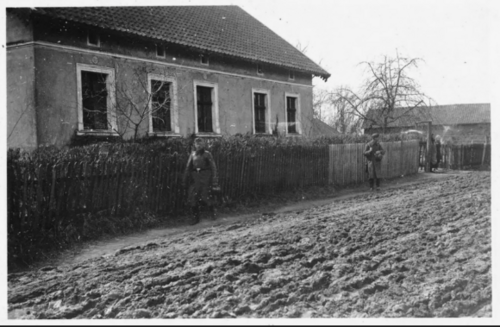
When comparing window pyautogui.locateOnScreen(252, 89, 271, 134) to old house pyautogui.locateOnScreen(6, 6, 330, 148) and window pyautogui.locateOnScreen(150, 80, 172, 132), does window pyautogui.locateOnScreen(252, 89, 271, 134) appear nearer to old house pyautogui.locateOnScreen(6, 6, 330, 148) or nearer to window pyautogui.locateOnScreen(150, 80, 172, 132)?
old house pyautogui.locateOnScreen(6, 6, 330, 148)

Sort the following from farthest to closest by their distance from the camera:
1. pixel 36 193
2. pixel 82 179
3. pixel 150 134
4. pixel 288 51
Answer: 1. pixel 288 51
2. pixel 150 134
3. pixel 82 179
4. pixel 36 193

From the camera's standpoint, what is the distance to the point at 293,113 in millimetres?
16109

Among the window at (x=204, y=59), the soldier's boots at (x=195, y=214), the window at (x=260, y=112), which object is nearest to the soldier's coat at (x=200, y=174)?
the soldier's boots at (x=195, y=214)

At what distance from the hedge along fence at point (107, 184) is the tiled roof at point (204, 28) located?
3.67m

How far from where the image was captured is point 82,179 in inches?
255

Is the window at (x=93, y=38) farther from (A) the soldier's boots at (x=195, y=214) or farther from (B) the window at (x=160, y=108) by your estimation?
(A) the soldier's boots at (x=195, y=214)

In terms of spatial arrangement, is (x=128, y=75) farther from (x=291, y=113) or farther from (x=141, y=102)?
(x=291, y=113)

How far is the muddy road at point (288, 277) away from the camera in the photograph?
12.3ft

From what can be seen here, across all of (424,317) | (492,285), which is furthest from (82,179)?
(492,285)

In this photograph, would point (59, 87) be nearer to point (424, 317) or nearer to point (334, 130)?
point (424, 317)

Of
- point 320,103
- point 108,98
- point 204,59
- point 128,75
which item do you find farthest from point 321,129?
point 108,98

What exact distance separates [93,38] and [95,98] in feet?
4.67

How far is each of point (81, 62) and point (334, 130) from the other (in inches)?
440

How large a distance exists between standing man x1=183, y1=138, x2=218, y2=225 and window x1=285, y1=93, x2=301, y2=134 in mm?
8268
